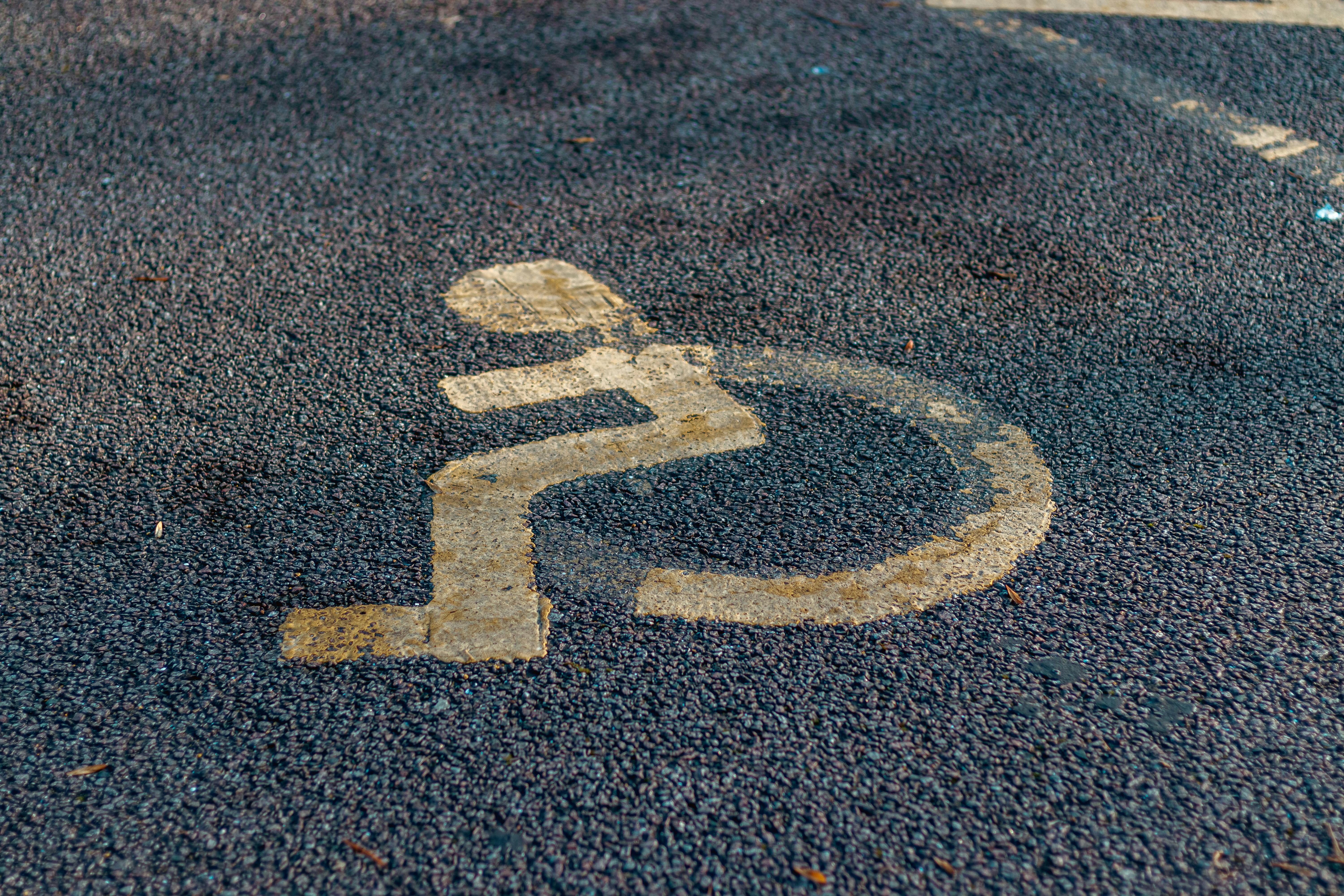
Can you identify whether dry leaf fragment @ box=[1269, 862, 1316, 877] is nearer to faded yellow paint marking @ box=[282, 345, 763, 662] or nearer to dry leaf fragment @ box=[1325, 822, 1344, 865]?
dry leaf fragment @ box=[1325, 822, 1344, 865]

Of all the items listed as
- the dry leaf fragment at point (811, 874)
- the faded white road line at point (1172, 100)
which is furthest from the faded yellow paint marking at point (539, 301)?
the faded white road line at point (1172, 100)

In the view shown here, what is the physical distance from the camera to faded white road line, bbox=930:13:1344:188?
4.30 metres

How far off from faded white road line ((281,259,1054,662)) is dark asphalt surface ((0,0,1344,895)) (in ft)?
0.19

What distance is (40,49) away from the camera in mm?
5059

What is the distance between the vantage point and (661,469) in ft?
9.09

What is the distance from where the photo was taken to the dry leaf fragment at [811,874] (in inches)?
70.1

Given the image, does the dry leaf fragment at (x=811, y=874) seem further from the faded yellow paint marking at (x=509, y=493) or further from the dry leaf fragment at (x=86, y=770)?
the dry leaf fragment at (x=86, y=770)

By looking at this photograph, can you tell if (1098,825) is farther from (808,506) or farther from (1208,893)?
(808,506)

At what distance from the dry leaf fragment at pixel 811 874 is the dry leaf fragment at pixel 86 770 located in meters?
1.38

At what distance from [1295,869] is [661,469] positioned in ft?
5.48

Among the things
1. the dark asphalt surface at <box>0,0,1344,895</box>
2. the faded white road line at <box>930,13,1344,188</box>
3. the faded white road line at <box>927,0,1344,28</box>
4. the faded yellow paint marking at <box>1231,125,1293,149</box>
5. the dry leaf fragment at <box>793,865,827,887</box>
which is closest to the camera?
the dry leaf fragment at <box>793,865,827,887</box>

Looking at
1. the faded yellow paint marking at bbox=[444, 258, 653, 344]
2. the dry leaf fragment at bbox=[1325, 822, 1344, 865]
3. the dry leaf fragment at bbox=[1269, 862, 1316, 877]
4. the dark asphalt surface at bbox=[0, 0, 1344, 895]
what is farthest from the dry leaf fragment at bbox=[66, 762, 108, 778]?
the dry leaf fragment at bbox=[1325, 822, 1344, 865]

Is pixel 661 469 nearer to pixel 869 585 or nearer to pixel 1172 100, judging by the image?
pixel 869 585

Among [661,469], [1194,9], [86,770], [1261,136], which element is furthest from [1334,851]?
[1194,9]
